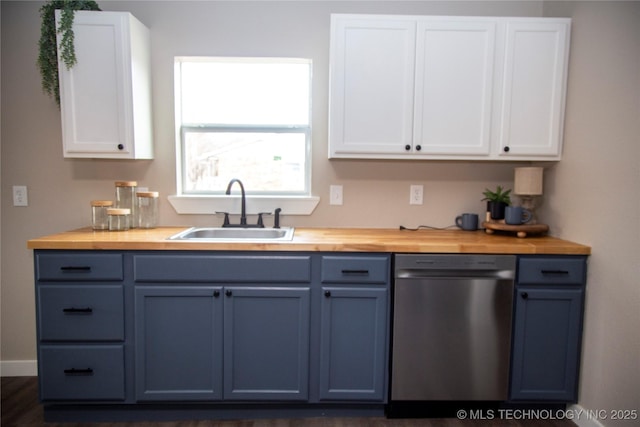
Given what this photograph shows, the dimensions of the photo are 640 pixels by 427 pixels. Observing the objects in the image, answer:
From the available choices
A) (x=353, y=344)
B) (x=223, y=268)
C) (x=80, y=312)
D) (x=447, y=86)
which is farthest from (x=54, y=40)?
(x=353, y=344)

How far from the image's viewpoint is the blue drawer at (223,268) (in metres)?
1.90

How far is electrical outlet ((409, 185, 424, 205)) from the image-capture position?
2.47 meters

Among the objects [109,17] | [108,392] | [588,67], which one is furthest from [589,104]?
[108,392]

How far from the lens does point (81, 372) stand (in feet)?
6.32

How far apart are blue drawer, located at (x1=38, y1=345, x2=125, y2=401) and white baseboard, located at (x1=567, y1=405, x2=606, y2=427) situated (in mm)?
2351

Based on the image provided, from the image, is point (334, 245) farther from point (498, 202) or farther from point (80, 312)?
point (80, 312)

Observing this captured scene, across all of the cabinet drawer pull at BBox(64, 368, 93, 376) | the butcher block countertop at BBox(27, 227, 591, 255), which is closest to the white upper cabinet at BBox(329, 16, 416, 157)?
the butcher block countertop at BBox(27, 227, 591, 255)

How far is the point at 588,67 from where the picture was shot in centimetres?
199

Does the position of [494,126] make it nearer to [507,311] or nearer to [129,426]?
[507,311]

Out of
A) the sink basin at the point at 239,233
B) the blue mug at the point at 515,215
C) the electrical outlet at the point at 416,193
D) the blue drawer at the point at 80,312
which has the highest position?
the electrical outlet at the point at 416,193

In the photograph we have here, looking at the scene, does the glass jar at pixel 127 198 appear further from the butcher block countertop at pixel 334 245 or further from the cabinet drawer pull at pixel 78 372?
the cabinet drawer pull at pixel 78 372

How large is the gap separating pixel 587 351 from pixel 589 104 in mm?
1265

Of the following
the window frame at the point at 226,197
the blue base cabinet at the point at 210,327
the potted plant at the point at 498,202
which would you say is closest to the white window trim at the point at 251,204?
the window frame at the point at 226,197

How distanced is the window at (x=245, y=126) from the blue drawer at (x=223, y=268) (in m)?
0.72
